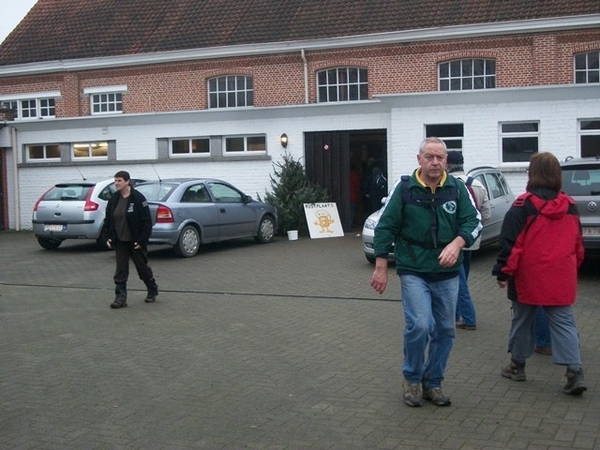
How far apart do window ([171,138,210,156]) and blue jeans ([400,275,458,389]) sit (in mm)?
18277

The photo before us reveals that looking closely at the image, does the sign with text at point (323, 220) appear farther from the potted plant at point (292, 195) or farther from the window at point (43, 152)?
the window at point (43, 152)

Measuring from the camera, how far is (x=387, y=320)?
9789mm

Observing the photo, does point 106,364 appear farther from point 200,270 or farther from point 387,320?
point 200,270

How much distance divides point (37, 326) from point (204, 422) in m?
4.56

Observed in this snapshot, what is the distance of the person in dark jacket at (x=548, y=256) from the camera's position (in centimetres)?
651

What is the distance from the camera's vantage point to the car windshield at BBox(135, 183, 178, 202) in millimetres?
16706

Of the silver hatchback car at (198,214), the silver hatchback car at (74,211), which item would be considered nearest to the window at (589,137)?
the silver hatchback car at (198,214)

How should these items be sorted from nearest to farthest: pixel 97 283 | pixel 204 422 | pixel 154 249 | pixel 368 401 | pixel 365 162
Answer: pixel 204 422, pixel 368 401, pixel 97 283, pixel 154 249, pixel 365 162

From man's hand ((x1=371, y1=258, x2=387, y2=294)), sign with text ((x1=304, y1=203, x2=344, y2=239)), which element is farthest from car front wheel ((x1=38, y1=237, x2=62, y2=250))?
man's hand ((x1=371, y1=258, x2=387, y2=294))

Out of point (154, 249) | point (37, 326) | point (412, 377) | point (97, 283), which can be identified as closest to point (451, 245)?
point (412, 377)

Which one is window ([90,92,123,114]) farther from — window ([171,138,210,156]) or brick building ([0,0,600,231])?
window ([171,138,210,156])

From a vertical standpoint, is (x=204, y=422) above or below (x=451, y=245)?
below

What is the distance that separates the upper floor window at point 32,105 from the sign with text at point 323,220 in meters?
11.2

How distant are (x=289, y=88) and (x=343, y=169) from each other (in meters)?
3.51
